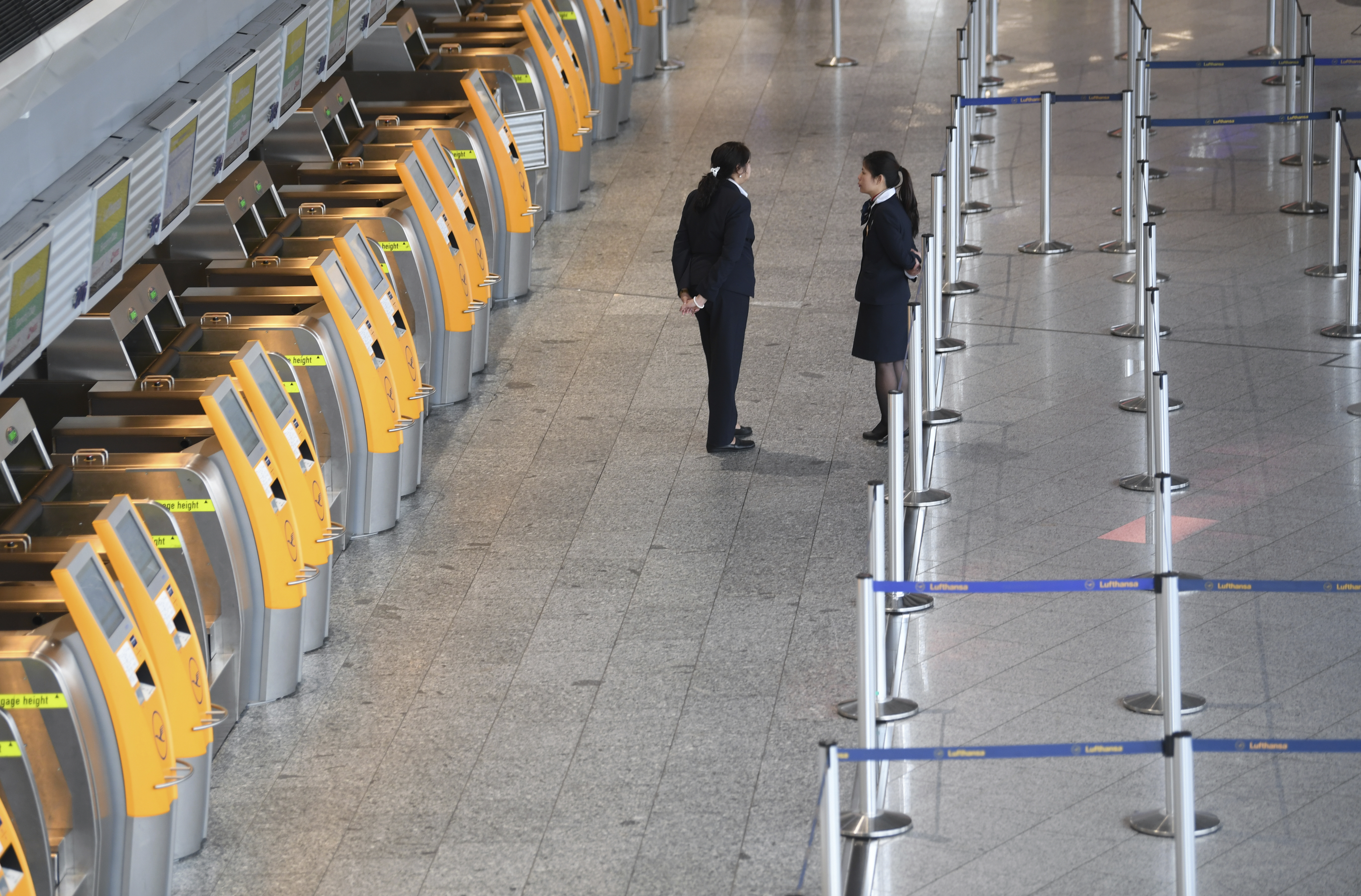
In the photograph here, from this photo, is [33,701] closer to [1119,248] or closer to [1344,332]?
[1344,332]

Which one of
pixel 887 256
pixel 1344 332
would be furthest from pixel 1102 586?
pixel 1344 332

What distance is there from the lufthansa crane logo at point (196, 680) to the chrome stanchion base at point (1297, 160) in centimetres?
833

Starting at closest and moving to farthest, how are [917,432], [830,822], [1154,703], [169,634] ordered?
[830,822] → [169,634] → [1154,703] → [917,432]

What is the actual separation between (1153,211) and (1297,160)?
4.55 ft

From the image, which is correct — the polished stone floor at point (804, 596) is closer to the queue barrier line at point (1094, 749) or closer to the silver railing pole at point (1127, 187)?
the silver railing pole at point (1127, 187)

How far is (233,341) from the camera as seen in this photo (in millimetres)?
6559

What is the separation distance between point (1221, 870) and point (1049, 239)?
5.80 m

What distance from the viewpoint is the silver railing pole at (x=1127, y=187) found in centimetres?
998

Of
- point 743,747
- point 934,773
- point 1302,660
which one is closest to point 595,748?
point 743,747

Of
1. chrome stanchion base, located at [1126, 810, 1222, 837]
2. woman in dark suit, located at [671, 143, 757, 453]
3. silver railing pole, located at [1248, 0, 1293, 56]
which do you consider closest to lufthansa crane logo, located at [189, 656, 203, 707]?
chrome stanchion base, located at [1126, 810, 1222, 837]

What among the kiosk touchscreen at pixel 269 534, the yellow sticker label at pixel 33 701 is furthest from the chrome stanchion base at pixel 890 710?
the yellow sticker label at pixel 33 701

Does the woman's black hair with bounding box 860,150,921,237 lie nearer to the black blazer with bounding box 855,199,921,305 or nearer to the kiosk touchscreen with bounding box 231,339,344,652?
the black blazer with bounding box 855,199,921,305

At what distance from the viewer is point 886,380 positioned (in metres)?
7.94

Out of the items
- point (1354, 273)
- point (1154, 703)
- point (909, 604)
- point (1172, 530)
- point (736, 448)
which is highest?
point (1354, 273)
